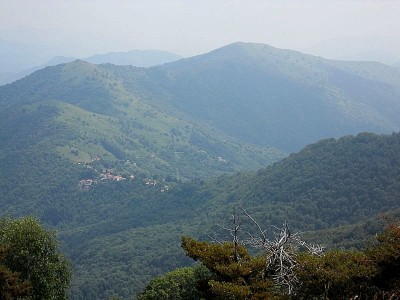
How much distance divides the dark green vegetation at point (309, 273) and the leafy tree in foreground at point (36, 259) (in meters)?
12.7

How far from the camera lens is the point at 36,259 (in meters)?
22.3

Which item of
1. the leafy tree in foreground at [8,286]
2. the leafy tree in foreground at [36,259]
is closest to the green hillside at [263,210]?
the leafy tree in foreground at [36,259]

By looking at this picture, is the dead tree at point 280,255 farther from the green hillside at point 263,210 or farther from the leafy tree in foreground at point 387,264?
the green hillside at point 263,210

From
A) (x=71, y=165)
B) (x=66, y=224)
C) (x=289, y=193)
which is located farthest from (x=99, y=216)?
(x=289, y=193)

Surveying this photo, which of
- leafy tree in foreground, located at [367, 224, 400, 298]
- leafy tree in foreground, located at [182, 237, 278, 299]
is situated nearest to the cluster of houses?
leafy tree in foreground, located at [182, 237, 278, 299]

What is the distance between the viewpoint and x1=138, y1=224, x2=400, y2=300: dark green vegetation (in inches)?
457

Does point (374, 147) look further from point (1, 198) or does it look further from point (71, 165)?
point (1, 198)

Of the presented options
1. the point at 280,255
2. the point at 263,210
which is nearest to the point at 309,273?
the point at 280,255

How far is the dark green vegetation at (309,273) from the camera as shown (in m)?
11.6

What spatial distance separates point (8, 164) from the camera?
186000mm

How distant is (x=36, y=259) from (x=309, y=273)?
17303mm

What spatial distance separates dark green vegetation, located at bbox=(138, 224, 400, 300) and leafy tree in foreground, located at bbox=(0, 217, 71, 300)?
41.7 ft

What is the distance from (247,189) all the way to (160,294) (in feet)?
335

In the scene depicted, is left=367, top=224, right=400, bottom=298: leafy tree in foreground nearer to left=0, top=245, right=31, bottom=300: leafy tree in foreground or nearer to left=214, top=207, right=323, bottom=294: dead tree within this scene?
left=214, top=207, right=323, bottom=294: dead tree
